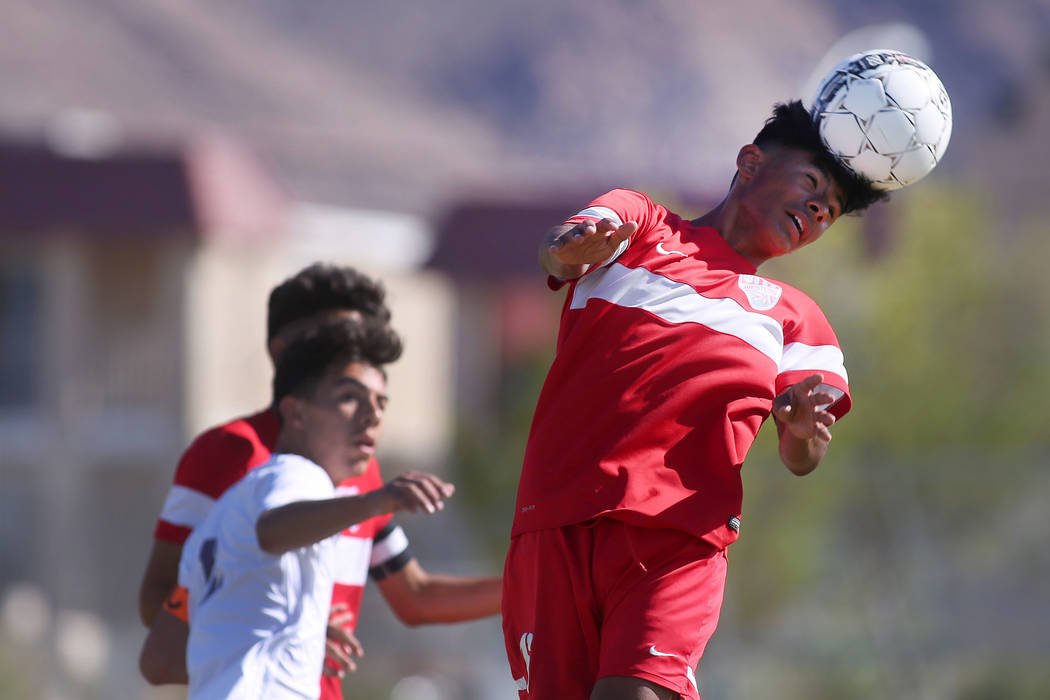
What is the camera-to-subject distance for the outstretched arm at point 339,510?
135 inches

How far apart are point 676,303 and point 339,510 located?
2.77 feet

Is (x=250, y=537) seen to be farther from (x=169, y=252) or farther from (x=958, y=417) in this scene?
(x=169, y=252)

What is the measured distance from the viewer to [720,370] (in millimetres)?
3545

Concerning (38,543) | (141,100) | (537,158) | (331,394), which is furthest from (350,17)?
(331,394)

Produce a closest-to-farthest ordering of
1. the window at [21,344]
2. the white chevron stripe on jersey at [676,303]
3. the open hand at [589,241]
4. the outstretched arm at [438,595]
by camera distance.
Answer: the open hand at [589,241], the white chevron stripe on jersey at [676,303], the outstretched arm at [438,595], the window at [21,344]

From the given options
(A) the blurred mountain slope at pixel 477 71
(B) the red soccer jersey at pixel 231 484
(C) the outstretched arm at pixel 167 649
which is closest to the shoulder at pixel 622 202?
(B) the red soccer jersey at pixel 231 484

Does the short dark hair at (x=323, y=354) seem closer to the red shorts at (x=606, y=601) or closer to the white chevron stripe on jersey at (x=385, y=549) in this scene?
the white chevron stripe on jersey at (x=385, y=549)

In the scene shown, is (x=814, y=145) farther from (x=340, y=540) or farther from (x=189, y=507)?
(x=189, y=507)

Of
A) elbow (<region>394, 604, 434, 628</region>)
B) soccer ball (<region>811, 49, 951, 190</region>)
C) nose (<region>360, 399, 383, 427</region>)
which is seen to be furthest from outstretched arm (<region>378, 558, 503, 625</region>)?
soccer ball (<region>811, 49, 951, 190</region>)

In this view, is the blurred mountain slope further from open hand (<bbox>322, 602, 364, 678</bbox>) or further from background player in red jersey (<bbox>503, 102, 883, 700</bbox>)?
background player in red jersey (<bbox>503, 102, 883, 700</bbox>)

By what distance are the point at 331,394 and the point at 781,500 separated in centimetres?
1176

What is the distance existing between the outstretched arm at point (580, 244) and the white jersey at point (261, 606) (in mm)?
759

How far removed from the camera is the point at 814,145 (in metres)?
3.74

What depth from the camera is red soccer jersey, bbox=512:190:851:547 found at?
3473mm
